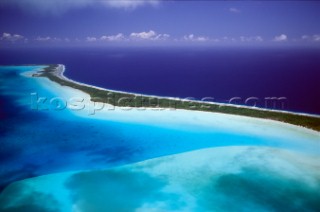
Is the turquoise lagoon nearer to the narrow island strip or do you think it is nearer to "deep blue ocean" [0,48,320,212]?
"deep blue ocean" [0,48,320,212]

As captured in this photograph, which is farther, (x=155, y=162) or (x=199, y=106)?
(x=199, y=106)

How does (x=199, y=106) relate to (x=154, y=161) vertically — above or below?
above

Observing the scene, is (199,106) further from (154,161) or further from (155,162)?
(155,162)

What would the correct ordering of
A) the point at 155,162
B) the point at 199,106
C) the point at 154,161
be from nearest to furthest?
the point at 155,162, the point at 154,161, the point at 199,106

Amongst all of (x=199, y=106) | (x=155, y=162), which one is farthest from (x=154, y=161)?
(x=199, y=106)

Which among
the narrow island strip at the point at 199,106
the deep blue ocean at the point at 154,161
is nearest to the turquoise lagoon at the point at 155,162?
the deep blue ocean at the point at 154,161

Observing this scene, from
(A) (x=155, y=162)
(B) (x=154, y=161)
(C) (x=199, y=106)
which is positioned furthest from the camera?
(C) (x=199, y=106)

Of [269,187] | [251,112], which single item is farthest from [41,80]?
[269,187]

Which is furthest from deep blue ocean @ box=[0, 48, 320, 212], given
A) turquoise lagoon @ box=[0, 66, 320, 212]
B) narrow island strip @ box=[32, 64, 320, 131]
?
narrow island strip @ box=[32, 64, 320, 131]
